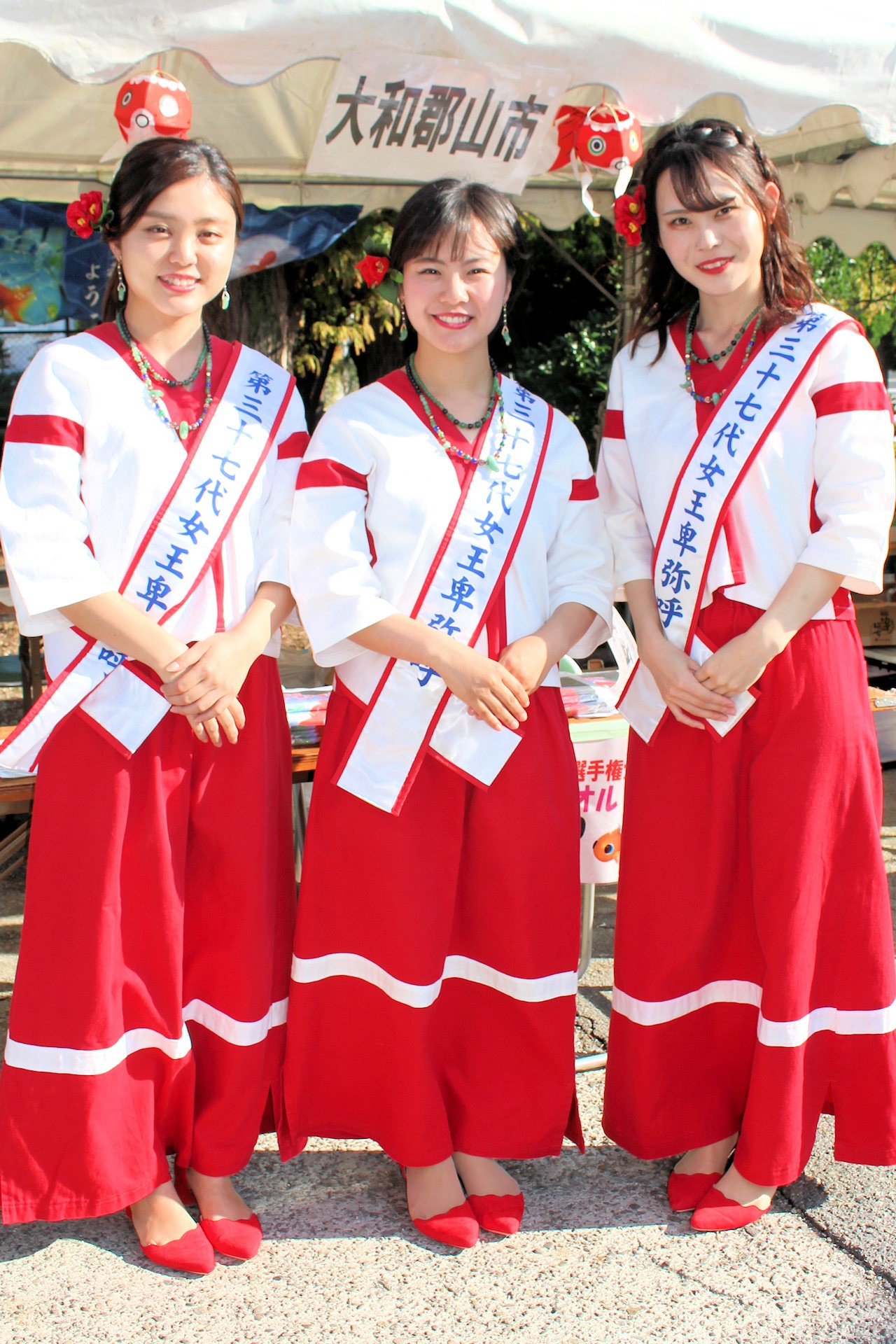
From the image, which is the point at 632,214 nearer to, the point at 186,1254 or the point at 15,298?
the point at 186,1254

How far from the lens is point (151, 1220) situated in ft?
7.00

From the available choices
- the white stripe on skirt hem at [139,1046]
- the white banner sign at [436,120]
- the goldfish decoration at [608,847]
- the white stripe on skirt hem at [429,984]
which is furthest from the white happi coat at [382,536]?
the white banner sign at [436,120]

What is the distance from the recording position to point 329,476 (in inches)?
81.3

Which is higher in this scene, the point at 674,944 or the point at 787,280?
the point at 787,280

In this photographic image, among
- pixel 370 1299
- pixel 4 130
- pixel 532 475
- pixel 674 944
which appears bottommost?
pixel 370 1299

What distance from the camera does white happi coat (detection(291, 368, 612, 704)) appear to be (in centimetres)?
205

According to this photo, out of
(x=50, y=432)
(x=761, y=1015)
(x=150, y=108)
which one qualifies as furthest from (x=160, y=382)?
(x=761, y=1015)

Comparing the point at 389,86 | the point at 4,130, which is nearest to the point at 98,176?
the point at 4,130

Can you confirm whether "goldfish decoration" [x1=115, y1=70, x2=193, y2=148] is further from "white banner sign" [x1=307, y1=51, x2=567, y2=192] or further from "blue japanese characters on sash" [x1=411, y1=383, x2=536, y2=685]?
"blue japanese characters on sash" [x1=411, y1=383, x2=536, y2=685]

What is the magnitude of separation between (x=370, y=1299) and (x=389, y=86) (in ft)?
8.88

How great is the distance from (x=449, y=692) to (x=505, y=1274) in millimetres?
1028

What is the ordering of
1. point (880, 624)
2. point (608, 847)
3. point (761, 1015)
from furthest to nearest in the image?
1. point (880, 624)
2. point (608, 847)
3. point (761, 1015)

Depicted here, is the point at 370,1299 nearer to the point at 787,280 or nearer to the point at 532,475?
the point at 532,475

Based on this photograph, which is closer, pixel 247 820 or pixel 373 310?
pixel 247 820
